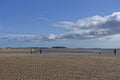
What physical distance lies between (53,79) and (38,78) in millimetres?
1047

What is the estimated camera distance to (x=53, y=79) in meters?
15.8

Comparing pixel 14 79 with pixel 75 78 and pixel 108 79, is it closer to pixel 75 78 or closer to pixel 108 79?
pixel 75 78

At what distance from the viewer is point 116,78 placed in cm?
1658

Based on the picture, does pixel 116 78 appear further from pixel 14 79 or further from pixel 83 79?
pixel 14 79

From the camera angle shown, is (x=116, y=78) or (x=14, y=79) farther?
(x=116, y=78)

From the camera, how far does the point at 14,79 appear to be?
15.5 meters

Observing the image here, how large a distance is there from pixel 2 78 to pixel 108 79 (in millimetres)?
6756

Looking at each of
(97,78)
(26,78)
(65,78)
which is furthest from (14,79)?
(97,78)

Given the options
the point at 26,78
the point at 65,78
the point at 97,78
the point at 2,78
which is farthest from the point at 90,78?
the point at 2,78

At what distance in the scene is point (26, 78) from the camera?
15.9m

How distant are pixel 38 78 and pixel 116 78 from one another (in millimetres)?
5123

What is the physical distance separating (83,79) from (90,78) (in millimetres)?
681

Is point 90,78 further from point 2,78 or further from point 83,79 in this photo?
point 2,78

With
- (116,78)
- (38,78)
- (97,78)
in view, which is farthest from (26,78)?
(116,78)
